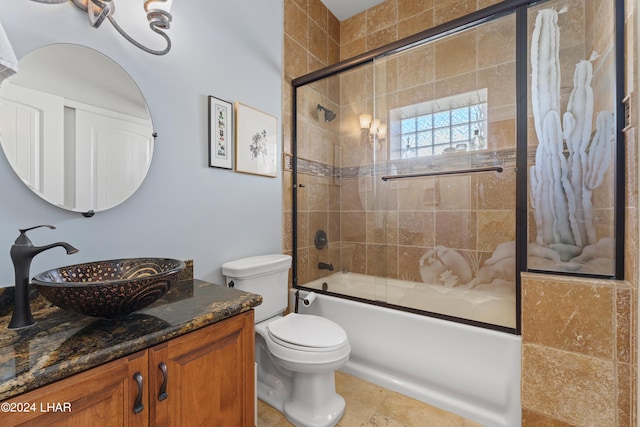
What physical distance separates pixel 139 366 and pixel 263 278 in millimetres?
1012

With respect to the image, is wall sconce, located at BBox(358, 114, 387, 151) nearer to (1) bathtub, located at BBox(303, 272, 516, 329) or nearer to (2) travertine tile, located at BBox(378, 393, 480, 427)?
(1) bathtub, located at BBox(303, 272, 516, 329)

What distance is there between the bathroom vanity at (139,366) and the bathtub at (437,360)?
1.03 metres

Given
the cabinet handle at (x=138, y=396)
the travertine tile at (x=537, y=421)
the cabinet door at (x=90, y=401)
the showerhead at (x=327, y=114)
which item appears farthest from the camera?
the showerhead at (x=327, y=114)

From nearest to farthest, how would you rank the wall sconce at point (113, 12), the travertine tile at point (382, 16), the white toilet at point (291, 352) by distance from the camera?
1. the wall sconce at point (113, 12)
2. the white toilet at point (291, 352)
3. the travertine tile at point (382, 16)

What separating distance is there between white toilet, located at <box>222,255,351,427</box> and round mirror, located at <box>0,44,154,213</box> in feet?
2.40

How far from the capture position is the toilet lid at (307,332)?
1.44m

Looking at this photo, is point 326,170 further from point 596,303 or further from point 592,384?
point 592,384

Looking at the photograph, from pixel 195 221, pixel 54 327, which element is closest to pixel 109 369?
pixel 54 327

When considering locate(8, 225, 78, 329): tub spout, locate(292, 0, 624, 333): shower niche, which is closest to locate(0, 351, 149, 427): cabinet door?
locate(8, 225, 78, 329): tub spout

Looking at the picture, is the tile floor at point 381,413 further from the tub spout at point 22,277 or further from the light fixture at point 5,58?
the light fixture at point 5,58

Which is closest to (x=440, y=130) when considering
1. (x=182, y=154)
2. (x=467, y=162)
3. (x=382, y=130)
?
(x=467, y=162)

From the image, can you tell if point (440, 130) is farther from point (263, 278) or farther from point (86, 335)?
point (86, 335)

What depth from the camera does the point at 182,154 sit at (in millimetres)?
Result: 1512

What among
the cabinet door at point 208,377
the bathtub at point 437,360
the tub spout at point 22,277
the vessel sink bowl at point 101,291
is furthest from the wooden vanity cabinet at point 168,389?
the bathtub at point 437,360
